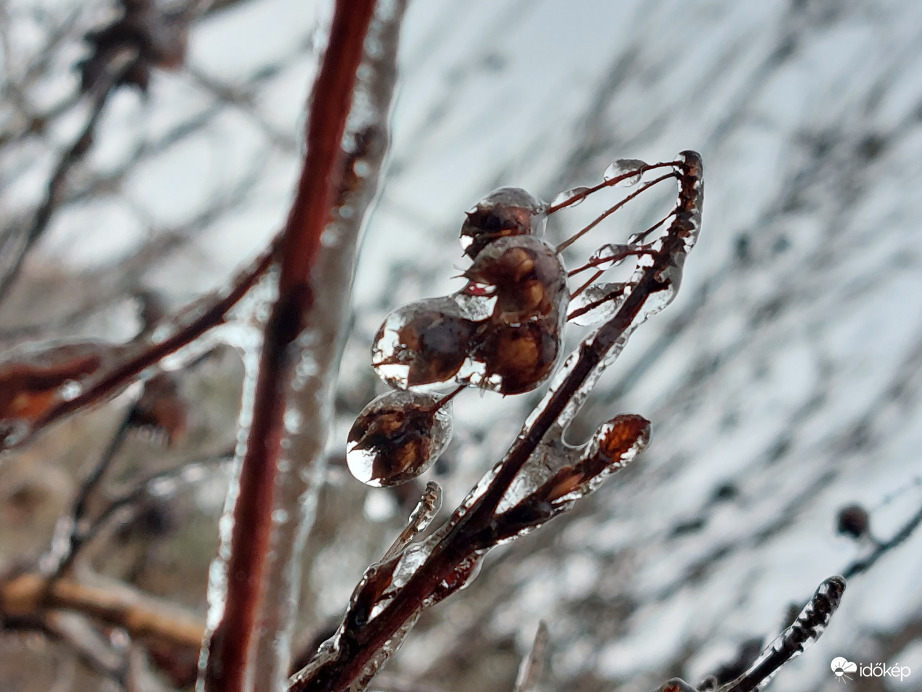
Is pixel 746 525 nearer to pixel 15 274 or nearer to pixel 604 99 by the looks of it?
pixel 604 99

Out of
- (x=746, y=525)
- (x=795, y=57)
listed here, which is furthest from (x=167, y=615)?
(x=795, y=57)

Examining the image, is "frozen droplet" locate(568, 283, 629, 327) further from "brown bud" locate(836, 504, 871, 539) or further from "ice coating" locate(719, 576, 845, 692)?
"brown bud" locate(836, 504, 871, 539)

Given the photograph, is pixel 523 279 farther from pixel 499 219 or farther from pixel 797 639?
pixel 797 639

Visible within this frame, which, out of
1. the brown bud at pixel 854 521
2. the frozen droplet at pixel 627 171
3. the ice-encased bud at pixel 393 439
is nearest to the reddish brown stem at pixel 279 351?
the ice-encased bud at pixel 393 439

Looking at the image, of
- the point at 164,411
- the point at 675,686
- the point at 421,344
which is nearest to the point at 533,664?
the point at 675,686

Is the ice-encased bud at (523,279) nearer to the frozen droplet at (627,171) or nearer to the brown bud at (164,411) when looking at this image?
the frozen droplet at (627,171)
